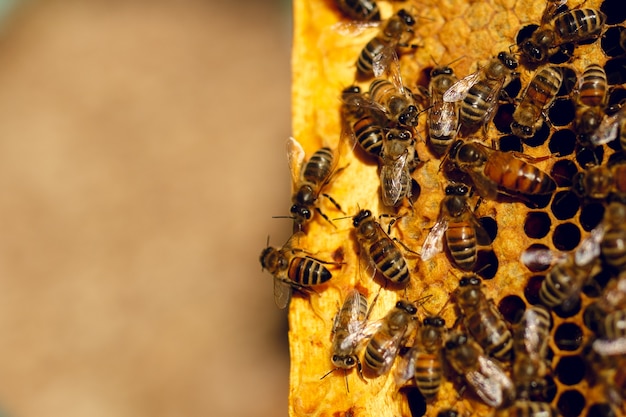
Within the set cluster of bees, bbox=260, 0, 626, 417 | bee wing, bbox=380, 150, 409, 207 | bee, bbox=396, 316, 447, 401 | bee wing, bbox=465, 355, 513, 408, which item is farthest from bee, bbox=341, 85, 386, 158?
bee wing, bbox=465, 355, 513, 408

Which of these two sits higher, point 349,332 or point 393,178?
point 393,178

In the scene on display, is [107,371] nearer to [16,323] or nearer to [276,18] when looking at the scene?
[16,323]

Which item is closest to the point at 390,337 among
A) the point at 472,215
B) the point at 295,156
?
the point at 472,215

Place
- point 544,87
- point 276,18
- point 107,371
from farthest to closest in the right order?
point 276,18 → point 107,371 → point 544,87

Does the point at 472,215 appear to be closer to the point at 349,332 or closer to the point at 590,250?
the point at 590,250

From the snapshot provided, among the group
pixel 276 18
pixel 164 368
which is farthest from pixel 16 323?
pixel 276 18

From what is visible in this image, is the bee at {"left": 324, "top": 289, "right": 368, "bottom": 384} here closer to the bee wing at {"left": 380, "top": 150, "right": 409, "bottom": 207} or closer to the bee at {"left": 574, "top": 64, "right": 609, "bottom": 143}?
the bee wing at {"left": 380, "top": 150, "right": 409, "bottom": 207}
